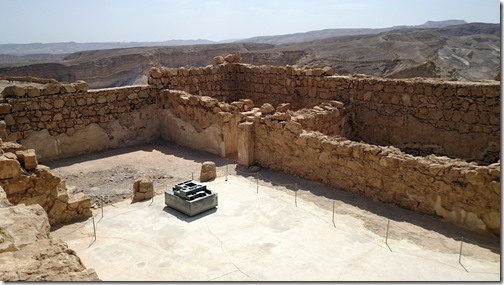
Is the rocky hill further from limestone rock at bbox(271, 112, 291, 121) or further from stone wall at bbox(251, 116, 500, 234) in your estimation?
stone wall at bbox(251, 116, 500, 234)

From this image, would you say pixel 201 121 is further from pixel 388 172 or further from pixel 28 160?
pixel 388 172

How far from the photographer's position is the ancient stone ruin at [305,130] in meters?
6.93

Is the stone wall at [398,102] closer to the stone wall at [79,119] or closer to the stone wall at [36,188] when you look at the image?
the stone wall at [79,119]

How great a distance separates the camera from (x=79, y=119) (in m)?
11.6

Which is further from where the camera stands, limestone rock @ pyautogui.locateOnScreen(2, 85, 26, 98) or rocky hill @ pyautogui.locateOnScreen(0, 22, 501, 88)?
rocky hill @ pyautogui.locateOnScreen(0, 22, 501, 88)

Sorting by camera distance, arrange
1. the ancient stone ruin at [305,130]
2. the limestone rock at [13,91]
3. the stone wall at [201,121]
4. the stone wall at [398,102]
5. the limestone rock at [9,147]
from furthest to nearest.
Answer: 1. the stone wall at [201,121]
2. the limestone rock at [13,91]
3. the stone wall at [398,102]
4. the limestone rock at [9,147]
5. the ancient stone ruin at [305,130]

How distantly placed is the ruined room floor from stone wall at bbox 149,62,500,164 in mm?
3638

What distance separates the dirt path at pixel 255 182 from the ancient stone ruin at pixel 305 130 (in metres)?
0.26

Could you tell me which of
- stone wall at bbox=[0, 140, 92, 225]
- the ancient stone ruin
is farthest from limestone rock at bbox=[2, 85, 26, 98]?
stone wall at bbox=[0, 140, 92, 225]

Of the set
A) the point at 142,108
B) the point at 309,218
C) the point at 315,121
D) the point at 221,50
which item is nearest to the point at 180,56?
the point at 221,50

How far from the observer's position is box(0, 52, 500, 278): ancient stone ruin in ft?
22.7

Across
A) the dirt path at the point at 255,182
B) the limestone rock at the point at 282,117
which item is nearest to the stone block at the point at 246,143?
the dirt path at the point at 255,182

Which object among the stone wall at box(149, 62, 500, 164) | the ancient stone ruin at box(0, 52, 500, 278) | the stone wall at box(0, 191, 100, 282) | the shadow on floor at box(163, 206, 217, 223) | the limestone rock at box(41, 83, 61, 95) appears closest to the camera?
the stone wall at box(0, 191, 100, 282)

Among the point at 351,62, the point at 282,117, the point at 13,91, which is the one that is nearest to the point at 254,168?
the point at 282,117
